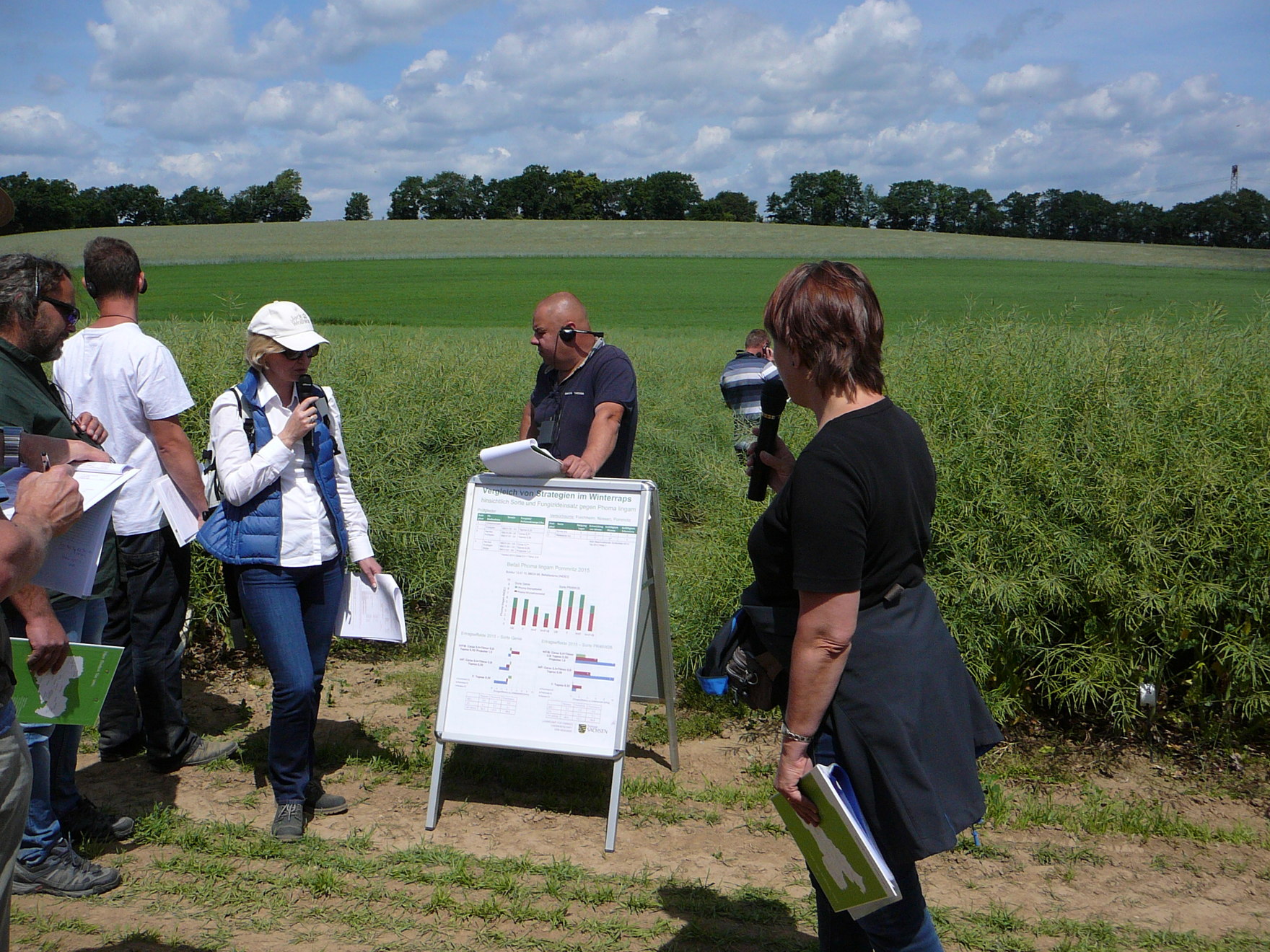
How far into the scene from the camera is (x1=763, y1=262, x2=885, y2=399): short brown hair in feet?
7.14

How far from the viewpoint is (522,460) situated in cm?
408

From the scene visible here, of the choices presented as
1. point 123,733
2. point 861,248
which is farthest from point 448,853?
point 861,248

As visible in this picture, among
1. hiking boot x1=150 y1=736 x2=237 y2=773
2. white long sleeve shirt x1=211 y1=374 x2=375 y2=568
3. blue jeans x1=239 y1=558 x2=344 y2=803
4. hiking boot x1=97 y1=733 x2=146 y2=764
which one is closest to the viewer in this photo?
white long sleeve shirt x1=211 y1=374 x2=375 y2=568

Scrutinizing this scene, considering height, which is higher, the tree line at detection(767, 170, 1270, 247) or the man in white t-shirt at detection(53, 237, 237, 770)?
the tree line at detection(767, 170, 1270, 247)

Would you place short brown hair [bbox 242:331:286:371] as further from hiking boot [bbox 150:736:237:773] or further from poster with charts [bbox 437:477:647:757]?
hiking boot [bbox 150:736:237:773]

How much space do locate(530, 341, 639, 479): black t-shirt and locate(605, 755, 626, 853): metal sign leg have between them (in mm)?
1389

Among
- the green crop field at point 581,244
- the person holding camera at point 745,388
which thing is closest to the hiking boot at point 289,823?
the person holding camera at point 745,388

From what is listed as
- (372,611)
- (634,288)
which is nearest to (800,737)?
(372,611)

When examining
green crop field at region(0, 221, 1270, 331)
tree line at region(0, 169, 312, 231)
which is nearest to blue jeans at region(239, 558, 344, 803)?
green crop field at region(0, 221, 1270, 331)

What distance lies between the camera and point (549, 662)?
4148mm

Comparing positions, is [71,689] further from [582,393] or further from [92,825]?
[582,393]

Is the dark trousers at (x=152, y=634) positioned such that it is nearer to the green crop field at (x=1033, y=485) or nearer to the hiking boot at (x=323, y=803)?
the hiking boot at (x=323, y=803)

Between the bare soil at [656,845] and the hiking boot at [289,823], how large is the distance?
0.12m

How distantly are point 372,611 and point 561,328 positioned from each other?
4.85ft
